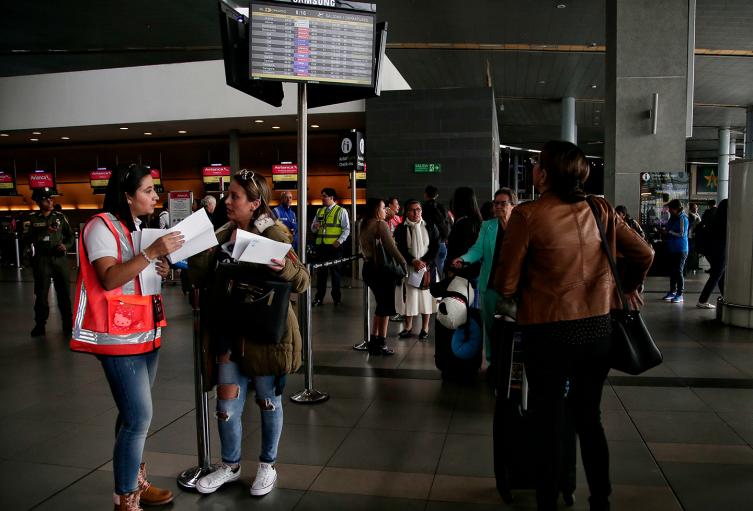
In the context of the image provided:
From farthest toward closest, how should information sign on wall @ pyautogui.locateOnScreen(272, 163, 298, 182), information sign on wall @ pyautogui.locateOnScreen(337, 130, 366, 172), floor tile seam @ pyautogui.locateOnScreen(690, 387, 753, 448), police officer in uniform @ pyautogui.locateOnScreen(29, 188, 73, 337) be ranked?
information sign on wall @ pyautogui.locateOnScreen(272, 163, 298, 182) → information sign on wall @ pyautogui.locateOnScreen(337, 130, 366, 172) → police officer in uniform @ pyautogui.locateOnScreen(29, 188, 73, 337) → floor tile seam @ pyautogui.locateOnScreen(690, 387, 753, 448)

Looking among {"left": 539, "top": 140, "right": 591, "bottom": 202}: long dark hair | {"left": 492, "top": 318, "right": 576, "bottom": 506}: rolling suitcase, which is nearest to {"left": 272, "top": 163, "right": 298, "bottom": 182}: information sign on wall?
{"left": 492, "top": 318, "right": 576, "bottom": 506}: rolling suitcase

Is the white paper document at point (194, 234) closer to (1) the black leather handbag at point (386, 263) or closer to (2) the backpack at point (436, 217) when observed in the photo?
(1) the black leather handbag at point (386, 263)

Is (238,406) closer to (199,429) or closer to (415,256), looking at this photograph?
(199,429)

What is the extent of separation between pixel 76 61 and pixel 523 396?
74.4ft

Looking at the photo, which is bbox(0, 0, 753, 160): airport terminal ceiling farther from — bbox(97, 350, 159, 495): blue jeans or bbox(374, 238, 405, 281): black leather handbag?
bbox(97, 350, 159, 495): blue jeans

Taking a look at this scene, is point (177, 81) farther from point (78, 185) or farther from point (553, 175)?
point (553, 175)

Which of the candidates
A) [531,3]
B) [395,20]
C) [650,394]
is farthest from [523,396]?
[395,20]

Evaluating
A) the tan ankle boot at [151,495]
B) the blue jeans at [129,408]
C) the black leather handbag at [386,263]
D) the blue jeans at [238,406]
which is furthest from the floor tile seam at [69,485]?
the black leather handbag at [386,263]

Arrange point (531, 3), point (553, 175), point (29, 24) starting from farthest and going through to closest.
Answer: point (29, 24), point (531, 3), point (553, 175)

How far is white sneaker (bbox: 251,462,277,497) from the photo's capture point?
10.2 feet

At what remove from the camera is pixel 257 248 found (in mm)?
2766

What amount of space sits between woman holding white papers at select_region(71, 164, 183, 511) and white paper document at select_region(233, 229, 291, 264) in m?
0.27

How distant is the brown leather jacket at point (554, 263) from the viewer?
249 cm

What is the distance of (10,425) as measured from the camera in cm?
425
